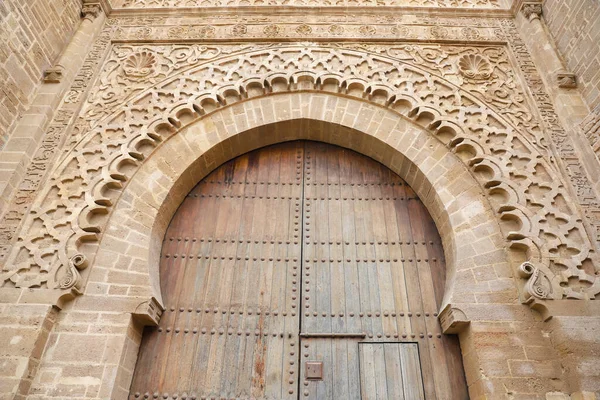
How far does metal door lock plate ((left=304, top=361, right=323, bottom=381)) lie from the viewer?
10.6ft

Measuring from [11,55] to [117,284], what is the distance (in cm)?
270

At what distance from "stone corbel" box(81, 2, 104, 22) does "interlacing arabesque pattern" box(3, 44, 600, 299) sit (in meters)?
0.69

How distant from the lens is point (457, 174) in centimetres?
376

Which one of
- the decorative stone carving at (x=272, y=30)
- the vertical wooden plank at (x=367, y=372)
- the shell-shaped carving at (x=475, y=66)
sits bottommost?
the vertical wooden plank at (x=367, y=372)

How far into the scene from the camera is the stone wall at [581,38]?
12.8 feet

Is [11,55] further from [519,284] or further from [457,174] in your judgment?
Result: [519,284]

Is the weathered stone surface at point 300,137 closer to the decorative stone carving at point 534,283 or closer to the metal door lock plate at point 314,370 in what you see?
the decorative stone carving at point 534,283

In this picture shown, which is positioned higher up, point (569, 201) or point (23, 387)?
point (569, 201)

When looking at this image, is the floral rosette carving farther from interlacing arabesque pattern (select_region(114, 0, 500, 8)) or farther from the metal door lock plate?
the metal door lock plate

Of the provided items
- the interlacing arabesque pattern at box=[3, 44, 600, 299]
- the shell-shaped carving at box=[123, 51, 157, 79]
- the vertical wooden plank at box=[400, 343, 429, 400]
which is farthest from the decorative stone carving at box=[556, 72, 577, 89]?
the shell-shaped carving at box=[123, 51, 157, 79]

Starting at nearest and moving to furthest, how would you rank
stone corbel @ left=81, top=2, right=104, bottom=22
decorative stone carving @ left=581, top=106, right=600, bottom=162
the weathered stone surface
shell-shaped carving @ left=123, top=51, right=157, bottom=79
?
the weathered stone surface < decorative stone carving @ left=581, top=106, right=600, bottom=162 < shell-shaped carving @ left=123, top=51, right=157, bottom=79 < stone corbel @ left=81, top=2, right=104, bottom=22

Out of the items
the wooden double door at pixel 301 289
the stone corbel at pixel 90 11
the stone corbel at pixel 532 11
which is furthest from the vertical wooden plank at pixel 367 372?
the stone corbel at pixel 90 11

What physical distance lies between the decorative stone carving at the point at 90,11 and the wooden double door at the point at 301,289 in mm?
2789

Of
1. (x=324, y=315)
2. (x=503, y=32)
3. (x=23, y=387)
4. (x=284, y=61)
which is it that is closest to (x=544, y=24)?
(x=503, y=32)
